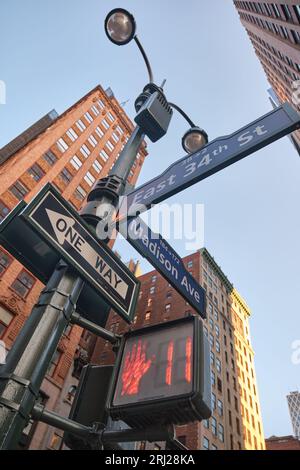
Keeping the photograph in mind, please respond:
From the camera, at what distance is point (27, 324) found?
2.53 m

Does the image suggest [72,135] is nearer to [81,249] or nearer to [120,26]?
[120,26]

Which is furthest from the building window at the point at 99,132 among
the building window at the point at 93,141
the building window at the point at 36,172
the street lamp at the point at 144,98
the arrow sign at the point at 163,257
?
the arrow sign at the point at 163,257

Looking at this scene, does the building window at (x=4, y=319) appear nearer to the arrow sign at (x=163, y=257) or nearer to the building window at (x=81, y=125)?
the arrow sign at (x=163, y=257)

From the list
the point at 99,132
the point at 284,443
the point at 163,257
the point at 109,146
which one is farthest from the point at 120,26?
the point at 284,443

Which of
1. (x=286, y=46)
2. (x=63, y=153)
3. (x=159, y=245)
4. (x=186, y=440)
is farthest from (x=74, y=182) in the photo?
(x=159, y=245)

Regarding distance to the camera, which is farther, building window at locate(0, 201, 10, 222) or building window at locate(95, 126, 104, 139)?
building window at locate(95, 126, 104, 139)

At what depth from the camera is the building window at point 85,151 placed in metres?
38.5

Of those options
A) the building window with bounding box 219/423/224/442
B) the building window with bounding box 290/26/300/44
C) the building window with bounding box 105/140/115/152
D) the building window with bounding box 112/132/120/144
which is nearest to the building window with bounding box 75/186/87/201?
the building window with bounding box 105/140/115/152

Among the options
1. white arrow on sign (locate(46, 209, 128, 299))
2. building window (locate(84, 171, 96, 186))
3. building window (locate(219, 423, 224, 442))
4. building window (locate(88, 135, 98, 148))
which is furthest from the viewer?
building window (locate(88, 135, 98, 148))

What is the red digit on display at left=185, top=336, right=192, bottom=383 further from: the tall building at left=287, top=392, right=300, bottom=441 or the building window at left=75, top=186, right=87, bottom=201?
the tall building at left=287, top=392, right=300, bottom=441

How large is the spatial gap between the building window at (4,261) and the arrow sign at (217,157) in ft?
72.5

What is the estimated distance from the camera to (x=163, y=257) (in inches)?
162

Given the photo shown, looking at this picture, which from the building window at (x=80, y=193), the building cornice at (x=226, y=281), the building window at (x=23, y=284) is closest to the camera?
the building window at (x=23, y=284)

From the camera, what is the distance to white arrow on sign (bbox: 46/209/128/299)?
2.84 metres
